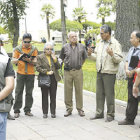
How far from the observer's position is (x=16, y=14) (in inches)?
1001

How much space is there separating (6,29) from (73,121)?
20259mm

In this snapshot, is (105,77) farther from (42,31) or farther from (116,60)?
(42,31)

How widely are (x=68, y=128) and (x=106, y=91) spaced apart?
1161mm

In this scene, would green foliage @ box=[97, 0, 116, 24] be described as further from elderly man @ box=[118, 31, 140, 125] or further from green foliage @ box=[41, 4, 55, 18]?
elderly man @ box=[118, 31, 140, 125]

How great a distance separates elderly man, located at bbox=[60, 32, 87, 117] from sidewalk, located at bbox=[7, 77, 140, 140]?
1.17 feet

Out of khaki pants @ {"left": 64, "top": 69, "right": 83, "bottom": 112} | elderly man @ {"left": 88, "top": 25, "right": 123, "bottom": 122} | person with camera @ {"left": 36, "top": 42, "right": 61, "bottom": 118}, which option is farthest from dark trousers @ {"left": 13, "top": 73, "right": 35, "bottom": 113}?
elderly man @ {"left": 88, "top": 25, "right": 123, "bottom": 122}

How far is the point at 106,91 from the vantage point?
22.8ft

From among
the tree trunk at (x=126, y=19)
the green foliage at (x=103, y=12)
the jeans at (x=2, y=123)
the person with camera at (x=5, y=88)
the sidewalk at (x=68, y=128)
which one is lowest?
the sidewalk at (x=68, y=128)

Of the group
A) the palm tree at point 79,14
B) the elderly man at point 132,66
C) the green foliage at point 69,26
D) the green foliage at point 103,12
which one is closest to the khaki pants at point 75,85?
the elderly man at point 132,66

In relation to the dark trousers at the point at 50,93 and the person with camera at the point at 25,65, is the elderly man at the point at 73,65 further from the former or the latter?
the person with camera at the point at 25,65

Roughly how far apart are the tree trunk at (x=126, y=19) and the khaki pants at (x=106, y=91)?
5637 mm

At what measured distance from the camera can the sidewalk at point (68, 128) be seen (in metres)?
5.82

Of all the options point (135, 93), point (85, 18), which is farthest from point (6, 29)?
point (85, 18)

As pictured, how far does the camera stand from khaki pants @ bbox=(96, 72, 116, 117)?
22.6 feet
